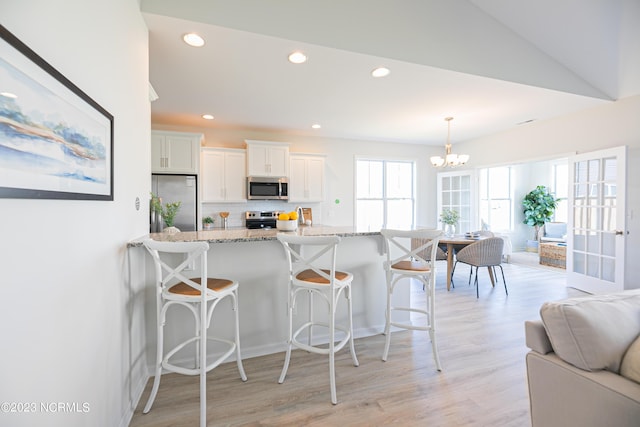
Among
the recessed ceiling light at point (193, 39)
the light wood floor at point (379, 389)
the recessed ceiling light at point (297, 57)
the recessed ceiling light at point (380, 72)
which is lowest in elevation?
the light wood floor at point (379, 389)

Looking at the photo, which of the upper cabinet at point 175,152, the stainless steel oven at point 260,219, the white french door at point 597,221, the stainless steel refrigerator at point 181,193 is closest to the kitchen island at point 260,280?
the stainless steel refrigerator at point 181,193

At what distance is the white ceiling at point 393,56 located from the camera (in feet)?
7.72

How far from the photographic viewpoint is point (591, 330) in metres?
1.07

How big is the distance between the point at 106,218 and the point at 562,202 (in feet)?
31.9

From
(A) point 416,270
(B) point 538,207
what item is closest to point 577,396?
(A) point 416,270

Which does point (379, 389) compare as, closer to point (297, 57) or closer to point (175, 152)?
point (297, 57)

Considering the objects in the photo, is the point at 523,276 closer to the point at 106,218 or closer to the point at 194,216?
the point at 194,216

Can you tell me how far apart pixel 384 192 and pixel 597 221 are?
11.8 ft

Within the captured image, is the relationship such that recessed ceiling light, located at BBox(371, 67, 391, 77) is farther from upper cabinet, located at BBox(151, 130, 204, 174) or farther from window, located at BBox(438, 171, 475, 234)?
window, located at BBox(438, 171, 475, 234)

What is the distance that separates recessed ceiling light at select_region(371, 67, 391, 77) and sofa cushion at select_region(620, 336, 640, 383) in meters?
2.70

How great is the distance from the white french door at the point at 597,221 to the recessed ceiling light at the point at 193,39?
5.10 metres

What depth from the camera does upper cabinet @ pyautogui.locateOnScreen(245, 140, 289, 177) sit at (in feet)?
16.1

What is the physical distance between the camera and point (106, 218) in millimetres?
1454

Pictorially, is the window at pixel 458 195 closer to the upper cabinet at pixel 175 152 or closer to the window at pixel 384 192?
the window at pixel 384 192
